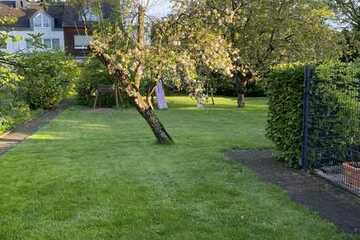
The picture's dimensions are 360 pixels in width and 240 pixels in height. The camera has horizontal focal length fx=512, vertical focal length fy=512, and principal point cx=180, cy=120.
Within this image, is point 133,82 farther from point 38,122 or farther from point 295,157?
point 38,122

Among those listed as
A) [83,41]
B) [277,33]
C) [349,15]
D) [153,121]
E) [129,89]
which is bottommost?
[153,121]

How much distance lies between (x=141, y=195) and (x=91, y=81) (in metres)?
16.5

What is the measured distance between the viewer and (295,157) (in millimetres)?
8234

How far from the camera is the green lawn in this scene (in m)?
5.15

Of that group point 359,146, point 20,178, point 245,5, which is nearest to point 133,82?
point 20,178

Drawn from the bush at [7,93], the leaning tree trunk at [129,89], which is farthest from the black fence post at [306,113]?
the bush at [7,93]

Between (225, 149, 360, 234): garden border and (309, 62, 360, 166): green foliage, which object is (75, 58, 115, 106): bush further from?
(309, 62, 360, 166): green foliage

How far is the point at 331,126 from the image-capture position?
25.6ft

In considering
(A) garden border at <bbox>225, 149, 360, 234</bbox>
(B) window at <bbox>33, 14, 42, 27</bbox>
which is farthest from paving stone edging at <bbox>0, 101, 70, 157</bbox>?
(B) window at <bbox>33, 14, 42, 27</bbox>

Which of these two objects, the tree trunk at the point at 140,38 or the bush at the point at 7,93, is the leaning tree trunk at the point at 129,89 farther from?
the bush at the point at 7,93

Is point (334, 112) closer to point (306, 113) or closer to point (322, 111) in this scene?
point (322, 111)

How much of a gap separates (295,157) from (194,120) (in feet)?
29.1

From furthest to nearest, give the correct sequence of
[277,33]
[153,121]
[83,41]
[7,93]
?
[277,33]
[83,41]
[153,121]
[7,93]

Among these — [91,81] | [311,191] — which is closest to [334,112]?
[311,191]
